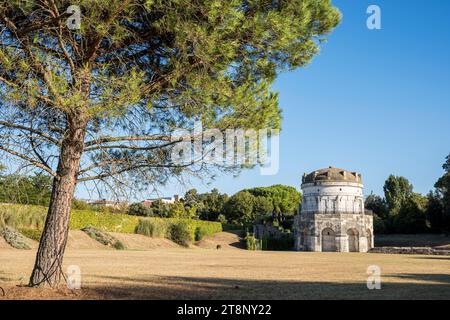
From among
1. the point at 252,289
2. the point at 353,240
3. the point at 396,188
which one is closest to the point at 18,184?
the point at 252,289

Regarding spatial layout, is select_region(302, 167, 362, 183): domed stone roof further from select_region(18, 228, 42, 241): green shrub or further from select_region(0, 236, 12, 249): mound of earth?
select_region(0, 236, 12, 249): mound of earth

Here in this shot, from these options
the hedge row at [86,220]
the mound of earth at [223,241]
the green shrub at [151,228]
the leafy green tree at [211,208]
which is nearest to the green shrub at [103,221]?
the hedge row at [86,220]

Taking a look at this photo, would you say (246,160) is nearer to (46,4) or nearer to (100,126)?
(100,126)

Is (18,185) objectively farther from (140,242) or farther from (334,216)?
(334,216)

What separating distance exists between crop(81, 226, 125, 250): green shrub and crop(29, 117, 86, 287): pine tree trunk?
30.0 meters

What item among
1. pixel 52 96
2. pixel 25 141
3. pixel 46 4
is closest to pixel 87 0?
pixel 46 4

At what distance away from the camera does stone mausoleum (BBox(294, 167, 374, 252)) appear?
5759 centimetres

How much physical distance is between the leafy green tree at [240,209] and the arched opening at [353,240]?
2751 cm

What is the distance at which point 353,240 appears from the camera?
58.0 m

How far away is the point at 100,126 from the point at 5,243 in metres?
24.6

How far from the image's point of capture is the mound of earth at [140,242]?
42.3 metres

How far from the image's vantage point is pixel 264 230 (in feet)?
218

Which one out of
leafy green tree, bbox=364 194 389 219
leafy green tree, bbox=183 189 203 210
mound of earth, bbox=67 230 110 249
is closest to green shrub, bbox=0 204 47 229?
mound of earth, bbox=67 230 110 249
